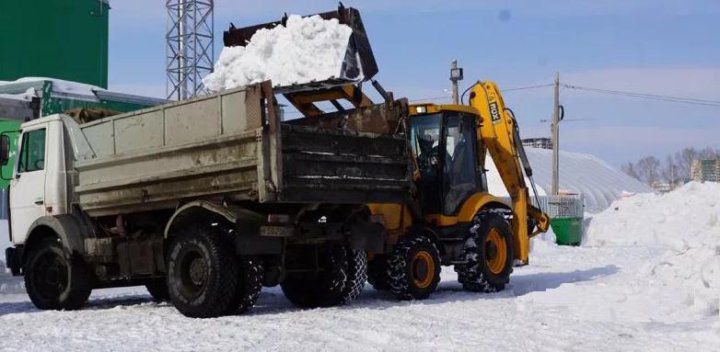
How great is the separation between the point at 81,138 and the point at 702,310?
7416mm

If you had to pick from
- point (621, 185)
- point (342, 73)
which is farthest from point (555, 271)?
point (621, 185)

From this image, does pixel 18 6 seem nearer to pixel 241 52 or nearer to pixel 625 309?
pixel 241 52

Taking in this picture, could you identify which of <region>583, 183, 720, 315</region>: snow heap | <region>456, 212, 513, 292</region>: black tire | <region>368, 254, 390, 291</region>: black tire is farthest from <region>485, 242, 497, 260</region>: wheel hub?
<region>583, 183, 720, 315</region>: snow heap

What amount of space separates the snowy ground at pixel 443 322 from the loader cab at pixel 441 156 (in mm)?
1289

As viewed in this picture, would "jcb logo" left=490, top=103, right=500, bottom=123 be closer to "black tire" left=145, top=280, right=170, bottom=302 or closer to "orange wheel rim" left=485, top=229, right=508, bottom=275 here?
"orange wheel rim" left=485, top=229, right=508, bottom=275

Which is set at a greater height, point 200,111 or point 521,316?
point 200,111

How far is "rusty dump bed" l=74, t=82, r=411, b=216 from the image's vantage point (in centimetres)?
883

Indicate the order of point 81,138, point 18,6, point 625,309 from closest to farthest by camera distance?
point 625,309 → point 81,138 → point 18,6

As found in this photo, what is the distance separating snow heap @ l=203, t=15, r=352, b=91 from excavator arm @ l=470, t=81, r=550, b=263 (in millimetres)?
3753

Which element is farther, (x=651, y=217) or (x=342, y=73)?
(x=651, y=217)

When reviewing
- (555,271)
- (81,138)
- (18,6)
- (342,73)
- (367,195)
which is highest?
(18,6)

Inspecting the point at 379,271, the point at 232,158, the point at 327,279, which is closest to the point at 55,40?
the point at 379,271

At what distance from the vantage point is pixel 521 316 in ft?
30.5

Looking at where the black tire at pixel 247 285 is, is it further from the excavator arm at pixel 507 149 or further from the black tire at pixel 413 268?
the excavator arm at pixel 507 149
